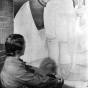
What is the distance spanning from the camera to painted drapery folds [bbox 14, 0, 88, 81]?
10.9 ft

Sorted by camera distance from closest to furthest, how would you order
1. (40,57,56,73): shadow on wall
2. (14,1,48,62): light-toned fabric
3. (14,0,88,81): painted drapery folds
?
(14,0,88,81): painted drapery folds < (40,57,56,73): shadow on wall < (14,1,48,62): light-toned fabric

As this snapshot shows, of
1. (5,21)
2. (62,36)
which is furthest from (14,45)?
(5,21)

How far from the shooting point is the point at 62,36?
3.48m

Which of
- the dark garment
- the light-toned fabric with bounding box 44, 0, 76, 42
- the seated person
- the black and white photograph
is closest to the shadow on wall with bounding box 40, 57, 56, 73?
the black and white photograph

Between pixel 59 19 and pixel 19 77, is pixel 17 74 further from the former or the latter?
pixel 59 19

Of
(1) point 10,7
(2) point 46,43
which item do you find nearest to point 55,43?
(2) point 46,43

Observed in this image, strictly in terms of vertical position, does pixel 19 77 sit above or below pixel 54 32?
below

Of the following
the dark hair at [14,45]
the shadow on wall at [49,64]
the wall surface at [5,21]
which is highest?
the wall surface at [5,21]

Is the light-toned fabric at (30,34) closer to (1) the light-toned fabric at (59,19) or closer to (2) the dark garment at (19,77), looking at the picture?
(1) the light-toned fabric at (59,19)

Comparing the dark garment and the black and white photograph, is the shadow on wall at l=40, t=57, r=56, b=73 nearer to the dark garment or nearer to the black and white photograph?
the black and white photograph

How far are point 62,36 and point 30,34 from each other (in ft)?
2.11

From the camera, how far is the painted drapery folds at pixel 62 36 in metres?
3.32

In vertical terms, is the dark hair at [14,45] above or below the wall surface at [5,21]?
below

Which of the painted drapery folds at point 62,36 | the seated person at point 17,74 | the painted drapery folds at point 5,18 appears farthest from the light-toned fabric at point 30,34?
the seated person at point 17,74
